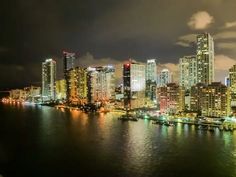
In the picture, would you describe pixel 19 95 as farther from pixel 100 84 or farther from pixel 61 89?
pixel 100 84

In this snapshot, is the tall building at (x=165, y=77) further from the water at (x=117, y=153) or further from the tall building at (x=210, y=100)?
the water at (x=117, y=153)

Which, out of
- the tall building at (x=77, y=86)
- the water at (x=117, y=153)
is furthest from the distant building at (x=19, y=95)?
the water at (x=117, y=153)

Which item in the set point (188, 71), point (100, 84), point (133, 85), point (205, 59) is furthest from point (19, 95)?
point (205, 59)

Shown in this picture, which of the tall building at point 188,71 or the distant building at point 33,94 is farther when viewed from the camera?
the distant building at point 33,94

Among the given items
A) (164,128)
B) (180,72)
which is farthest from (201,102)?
(180,72)

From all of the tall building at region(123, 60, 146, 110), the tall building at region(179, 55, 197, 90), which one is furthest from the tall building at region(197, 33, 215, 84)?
the tall building at region(123, 60, 146, 110)
